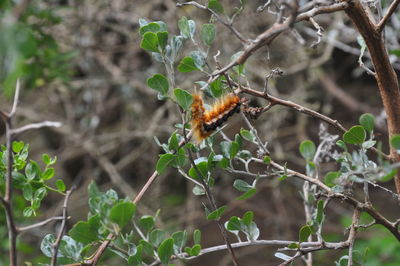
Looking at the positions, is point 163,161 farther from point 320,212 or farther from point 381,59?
point 381,59

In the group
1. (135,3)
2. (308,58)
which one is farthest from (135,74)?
(308,58)

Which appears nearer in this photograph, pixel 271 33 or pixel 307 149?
pixel 271 33

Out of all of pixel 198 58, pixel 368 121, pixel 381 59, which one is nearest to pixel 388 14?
pixel 381 59

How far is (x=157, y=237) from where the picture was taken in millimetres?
871

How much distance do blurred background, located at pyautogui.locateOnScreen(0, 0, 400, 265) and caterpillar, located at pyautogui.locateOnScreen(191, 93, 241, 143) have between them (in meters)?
1.36

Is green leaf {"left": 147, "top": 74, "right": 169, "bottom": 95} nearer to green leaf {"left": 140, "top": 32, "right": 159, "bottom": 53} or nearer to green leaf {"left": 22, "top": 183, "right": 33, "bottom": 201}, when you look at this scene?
green leaf {"left": 140, "top": 32, "right": 159, "bottom": 53}

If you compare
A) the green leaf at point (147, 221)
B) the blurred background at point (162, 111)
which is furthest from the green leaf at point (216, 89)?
the blurred background at point (162, 111)

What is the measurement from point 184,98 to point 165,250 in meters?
0.23

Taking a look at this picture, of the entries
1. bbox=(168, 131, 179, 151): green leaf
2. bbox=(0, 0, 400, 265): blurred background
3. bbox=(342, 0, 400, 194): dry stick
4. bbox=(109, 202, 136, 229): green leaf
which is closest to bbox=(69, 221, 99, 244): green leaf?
bbox=(109, 202, 136, 229): green leaf

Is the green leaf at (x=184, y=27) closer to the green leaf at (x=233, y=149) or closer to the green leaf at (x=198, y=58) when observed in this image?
the green leaf at (x=198, y=58)

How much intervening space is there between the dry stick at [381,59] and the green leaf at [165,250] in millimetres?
395

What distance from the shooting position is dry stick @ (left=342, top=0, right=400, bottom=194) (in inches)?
32.0

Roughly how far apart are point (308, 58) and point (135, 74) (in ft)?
2.86

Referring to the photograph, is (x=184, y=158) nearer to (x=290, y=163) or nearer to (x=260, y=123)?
(x=260, y=123)
